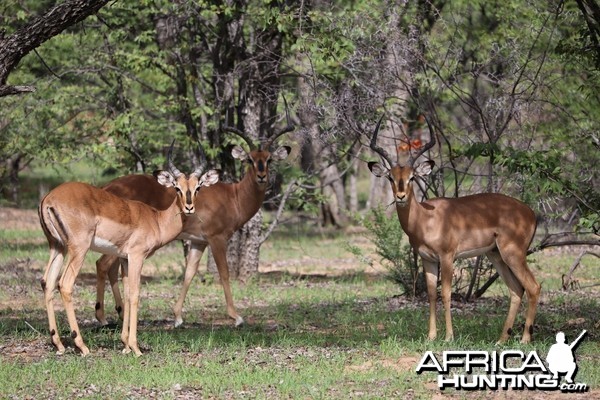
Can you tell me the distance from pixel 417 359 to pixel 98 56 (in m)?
10.2

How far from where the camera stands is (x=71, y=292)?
9586 millimetres

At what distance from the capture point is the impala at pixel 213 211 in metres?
12.1

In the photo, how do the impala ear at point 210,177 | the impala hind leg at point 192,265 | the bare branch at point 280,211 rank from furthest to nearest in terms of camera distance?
the bare branch at point 280,211 → the impala hind leg at point 192,265 → the impala ear at point 210,177

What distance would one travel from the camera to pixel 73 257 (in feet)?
31.5

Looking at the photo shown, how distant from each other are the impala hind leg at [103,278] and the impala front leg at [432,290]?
3.53 metres

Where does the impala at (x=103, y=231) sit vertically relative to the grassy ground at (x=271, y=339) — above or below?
above

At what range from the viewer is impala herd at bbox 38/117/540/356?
31.6 feet

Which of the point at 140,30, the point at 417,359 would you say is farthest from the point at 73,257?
the point at 140,30

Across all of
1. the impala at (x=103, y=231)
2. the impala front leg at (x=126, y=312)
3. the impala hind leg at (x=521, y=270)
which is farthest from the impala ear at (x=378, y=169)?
the impala front leg at (x=126, y=312)

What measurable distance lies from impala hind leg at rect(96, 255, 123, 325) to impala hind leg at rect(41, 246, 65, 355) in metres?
1.67

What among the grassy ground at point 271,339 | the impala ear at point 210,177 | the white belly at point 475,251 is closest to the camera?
the grassy ground at point 271,339

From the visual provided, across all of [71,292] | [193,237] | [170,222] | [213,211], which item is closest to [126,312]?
[71,292]

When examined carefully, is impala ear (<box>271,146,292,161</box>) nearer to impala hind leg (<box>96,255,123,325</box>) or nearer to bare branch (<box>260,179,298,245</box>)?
bare branch (<box>260,179,298,245</box>)
